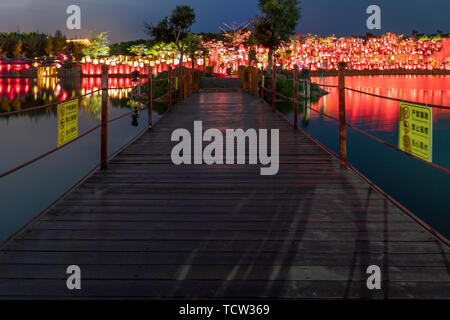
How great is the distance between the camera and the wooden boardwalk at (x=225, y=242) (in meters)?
2.51

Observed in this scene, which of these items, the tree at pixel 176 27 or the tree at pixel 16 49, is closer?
the tree at pixel 176 27

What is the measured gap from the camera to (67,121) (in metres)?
4.28

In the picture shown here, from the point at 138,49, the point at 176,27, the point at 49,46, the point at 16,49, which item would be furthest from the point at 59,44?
the point at 176,27

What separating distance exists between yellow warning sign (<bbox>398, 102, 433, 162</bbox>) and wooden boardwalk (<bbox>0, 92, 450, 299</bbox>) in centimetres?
62

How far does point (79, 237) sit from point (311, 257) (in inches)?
69.9

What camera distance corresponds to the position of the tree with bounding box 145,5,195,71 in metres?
47.2

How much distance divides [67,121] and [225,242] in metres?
2.20

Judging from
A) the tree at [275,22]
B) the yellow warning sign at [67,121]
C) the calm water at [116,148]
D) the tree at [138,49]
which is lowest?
the calm water at [116,148]

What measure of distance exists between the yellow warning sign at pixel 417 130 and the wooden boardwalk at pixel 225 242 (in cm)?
62

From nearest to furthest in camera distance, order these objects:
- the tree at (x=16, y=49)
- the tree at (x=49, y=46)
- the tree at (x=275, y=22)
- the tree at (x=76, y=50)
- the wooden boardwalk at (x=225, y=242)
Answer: the wooden boardwalk at (x=225, y=242) → the tree at (x=275, y=22) → the tree at (x=16, y=49) → the tree at (x=49, y=46) → the tree at (x=76, y=50)

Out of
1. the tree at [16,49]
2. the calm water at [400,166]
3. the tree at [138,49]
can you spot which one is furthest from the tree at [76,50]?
the calm water at [400,166]

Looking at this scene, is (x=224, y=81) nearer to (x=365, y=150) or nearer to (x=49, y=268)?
(x=365, y=150)

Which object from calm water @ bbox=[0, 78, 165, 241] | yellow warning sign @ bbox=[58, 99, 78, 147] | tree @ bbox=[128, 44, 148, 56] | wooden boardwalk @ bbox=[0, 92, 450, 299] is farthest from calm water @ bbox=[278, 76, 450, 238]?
tree @ bbox=[128, 44, 148, 56]

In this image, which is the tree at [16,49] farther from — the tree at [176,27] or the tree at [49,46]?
the tree at [176,27]
